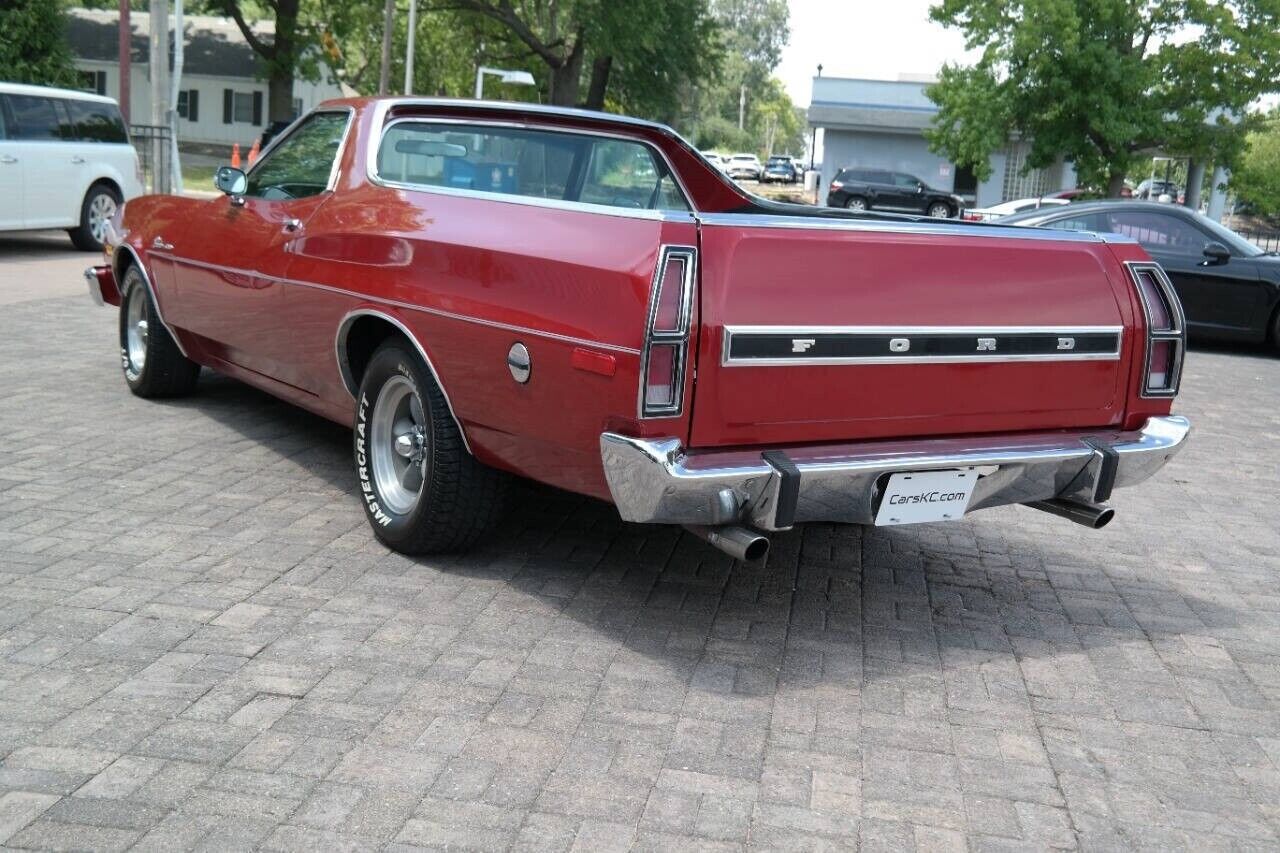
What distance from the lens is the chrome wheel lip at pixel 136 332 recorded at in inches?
302

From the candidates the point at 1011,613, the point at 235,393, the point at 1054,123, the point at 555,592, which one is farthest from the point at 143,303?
the point at 1054,123

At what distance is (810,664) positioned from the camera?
4.38m

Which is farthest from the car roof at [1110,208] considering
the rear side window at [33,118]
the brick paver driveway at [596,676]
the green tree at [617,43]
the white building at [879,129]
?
the white building at [879,129]

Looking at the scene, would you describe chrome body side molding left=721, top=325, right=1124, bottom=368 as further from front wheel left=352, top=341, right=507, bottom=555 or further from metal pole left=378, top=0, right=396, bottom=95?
metal pole left=378, top=0, right=396, bottom=95

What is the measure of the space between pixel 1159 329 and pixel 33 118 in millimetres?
13547

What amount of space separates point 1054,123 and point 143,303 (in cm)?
2390

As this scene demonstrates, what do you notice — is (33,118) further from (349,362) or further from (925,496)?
(925,496)

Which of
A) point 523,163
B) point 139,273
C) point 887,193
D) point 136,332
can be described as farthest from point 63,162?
point 887,193

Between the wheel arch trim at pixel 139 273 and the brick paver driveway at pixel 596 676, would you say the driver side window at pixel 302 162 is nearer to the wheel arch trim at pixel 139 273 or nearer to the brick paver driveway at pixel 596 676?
the wheel arch trim at pixel 139 273

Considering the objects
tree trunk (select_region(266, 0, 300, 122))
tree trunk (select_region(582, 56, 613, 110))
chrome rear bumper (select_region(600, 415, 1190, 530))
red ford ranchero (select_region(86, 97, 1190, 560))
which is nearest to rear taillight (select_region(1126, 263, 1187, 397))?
red ford ranchero (select_region(86, 97, 1190, 560))

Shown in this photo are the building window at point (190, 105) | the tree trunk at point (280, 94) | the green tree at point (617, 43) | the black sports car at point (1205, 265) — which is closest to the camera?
the black sports car at point (1205, 265)

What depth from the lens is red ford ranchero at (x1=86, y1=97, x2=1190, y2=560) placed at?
13.3 feet

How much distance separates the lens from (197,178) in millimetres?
38000

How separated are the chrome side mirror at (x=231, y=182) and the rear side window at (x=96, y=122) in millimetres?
10346
